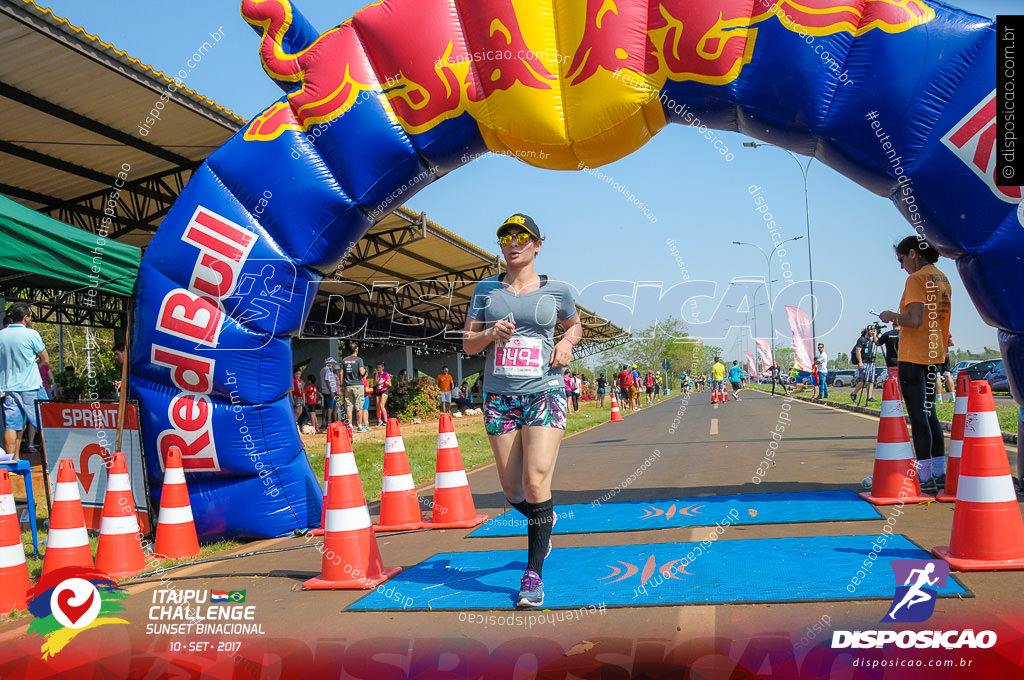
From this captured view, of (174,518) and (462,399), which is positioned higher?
(462,399)

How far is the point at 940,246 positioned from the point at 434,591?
421cm

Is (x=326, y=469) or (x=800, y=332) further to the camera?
(x=800, y=332)

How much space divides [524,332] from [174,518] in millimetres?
3275

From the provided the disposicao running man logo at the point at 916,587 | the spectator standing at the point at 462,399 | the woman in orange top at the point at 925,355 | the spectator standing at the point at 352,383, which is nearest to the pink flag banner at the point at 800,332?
the woman in orange top at the point at 925,355

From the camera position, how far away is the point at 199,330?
19.3ft

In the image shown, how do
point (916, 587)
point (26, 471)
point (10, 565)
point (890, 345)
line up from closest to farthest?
point (916, 587), point (10, 565), point (26, 471), point (890, 345)

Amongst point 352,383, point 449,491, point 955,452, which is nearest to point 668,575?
point 449,491

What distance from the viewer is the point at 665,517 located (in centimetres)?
566

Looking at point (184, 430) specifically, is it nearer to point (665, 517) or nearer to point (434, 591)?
point (434, 591)

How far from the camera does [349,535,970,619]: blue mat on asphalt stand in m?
3.58

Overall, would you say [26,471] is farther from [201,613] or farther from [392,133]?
[392,133]

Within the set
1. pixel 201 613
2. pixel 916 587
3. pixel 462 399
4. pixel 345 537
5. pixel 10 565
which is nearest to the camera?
pixel 916 587

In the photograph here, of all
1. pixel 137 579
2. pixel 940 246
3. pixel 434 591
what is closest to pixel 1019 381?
pixel 940 246

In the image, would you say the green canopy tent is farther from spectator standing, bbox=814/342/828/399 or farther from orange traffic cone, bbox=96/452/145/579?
spectator standing, bbox=814/342/828/399
